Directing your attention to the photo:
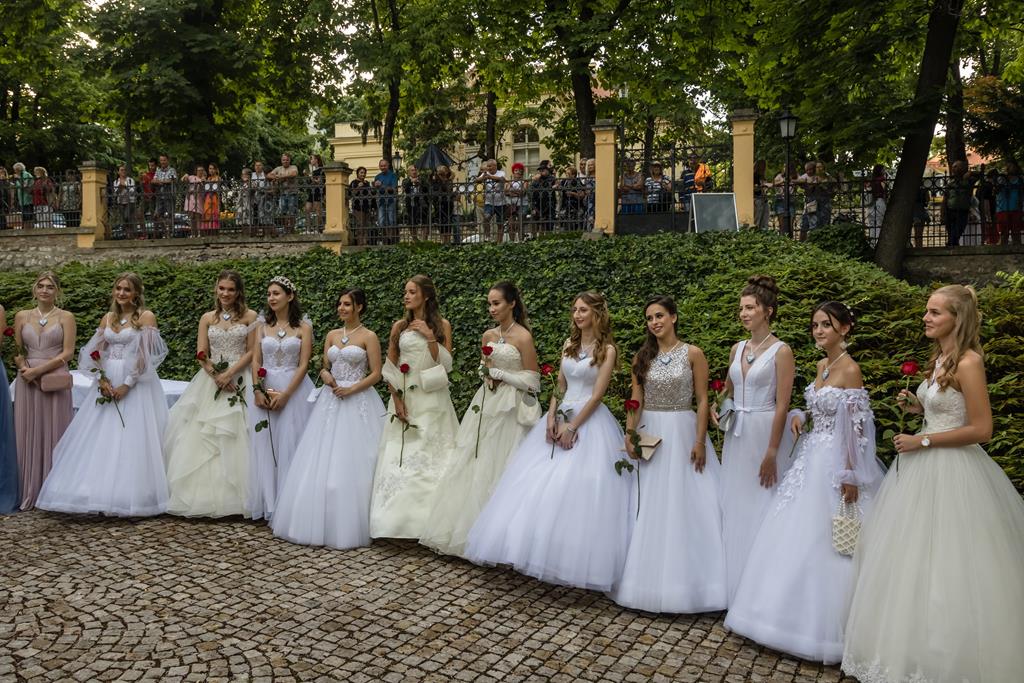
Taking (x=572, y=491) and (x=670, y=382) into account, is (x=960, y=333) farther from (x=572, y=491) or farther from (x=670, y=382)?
(x=572, y=491)

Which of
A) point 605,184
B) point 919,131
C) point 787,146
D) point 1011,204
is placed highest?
point 787,146

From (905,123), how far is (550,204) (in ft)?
20.6

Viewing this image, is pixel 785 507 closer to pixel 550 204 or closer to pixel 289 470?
pixel 289 470

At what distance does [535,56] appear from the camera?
21.6m

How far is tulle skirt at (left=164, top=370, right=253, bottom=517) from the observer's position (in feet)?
24.8

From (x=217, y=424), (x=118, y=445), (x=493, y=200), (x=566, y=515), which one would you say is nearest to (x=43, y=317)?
(x=118, y=445)

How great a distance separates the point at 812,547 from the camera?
4.84 metres

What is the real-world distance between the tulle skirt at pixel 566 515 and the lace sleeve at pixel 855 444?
1.47 meters

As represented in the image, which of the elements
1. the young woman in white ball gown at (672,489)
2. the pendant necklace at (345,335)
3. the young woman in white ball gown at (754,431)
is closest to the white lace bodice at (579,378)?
the young woman in white ball gown at (672,489)

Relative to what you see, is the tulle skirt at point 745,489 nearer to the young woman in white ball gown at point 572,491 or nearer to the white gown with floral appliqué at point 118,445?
the young woman in white ball gown at point 572,491

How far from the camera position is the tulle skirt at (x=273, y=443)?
7.59m

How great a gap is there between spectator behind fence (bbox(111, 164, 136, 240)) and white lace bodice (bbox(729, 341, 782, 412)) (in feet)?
56.3

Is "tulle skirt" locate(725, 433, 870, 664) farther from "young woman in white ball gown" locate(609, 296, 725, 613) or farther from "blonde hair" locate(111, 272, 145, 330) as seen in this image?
"blonde hair" locate(111, 272, 145, 330)

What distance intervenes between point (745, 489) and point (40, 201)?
1975cm
